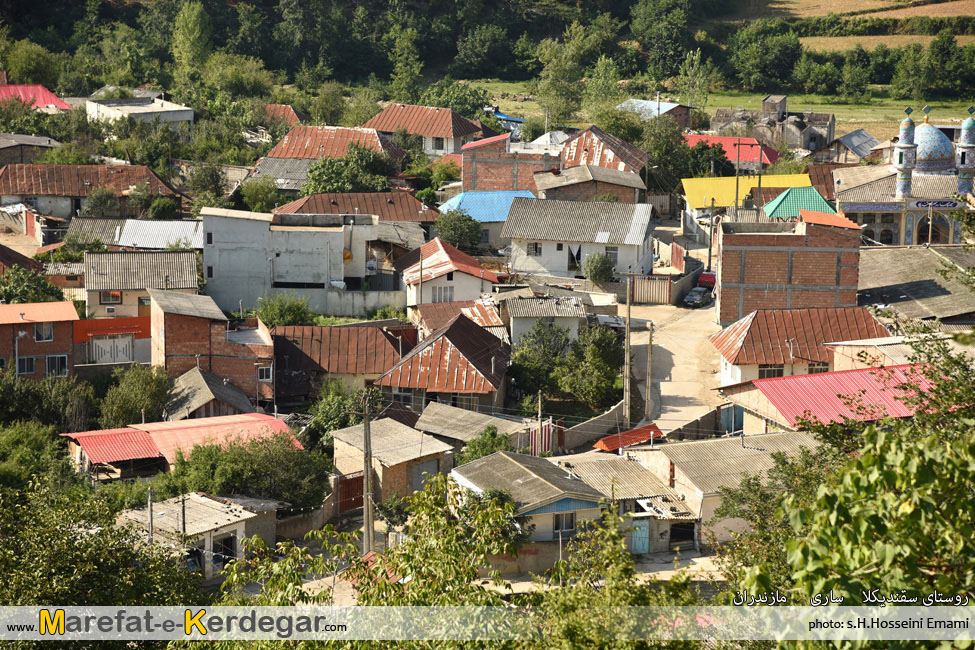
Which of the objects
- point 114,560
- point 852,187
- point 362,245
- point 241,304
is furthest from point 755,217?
point 114,560

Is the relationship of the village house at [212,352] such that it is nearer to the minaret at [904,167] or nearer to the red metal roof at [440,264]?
the red metal roof at [440,264]

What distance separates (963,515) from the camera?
6906mm

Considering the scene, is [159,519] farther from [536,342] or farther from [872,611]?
[872,611]

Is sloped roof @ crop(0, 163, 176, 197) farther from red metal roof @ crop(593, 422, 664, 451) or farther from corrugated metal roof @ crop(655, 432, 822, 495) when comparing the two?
corrugated metal roof @ crop(655, 432, 822, 495)

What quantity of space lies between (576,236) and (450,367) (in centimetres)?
1171

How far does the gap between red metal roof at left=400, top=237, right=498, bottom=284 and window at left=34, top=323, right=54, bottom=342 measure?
10.4 metres

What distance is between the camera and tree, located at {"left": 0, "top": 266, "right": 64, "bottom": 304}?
32.1 metres

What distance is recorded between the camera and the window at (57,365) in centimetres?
2938

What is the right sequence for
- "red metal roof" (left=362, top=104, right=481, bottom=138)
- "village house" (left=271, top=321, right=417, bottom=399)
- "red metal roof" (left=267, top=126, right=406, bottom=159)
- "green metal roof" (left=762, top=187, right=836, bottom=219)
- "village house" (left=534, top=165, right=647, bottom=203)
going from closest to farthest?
"village house" (left=271, top=321, right=417, bottom=399) → "green metal roof" (left=762, top=187, right=836, bottom=219) → "village house" (left=534, top=165, right=647, bottom=203) → "red metal roof" (left=267, top=126, right=406, bottom=159) → "red metal roof" (left=362, top=104, right=481, bottom=138)

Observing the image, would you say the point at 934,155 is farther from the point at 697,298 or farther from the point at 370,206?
the point at 370,206

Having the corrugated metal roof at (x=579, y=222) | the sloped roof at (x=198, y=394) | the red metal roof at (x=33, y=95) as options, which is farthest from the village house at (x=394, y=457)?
the red metal roof at (x=33, y=95)

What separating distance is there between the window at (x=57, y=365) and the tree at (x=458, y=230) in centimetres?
1519

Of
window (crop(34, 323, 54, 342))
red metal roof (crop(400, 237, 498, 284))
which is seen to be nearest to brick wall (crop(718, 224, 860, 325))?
red metal roof (crop(400, 237, 498, 284))

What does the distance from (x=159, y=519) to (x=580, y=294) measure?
18143 millimetres
